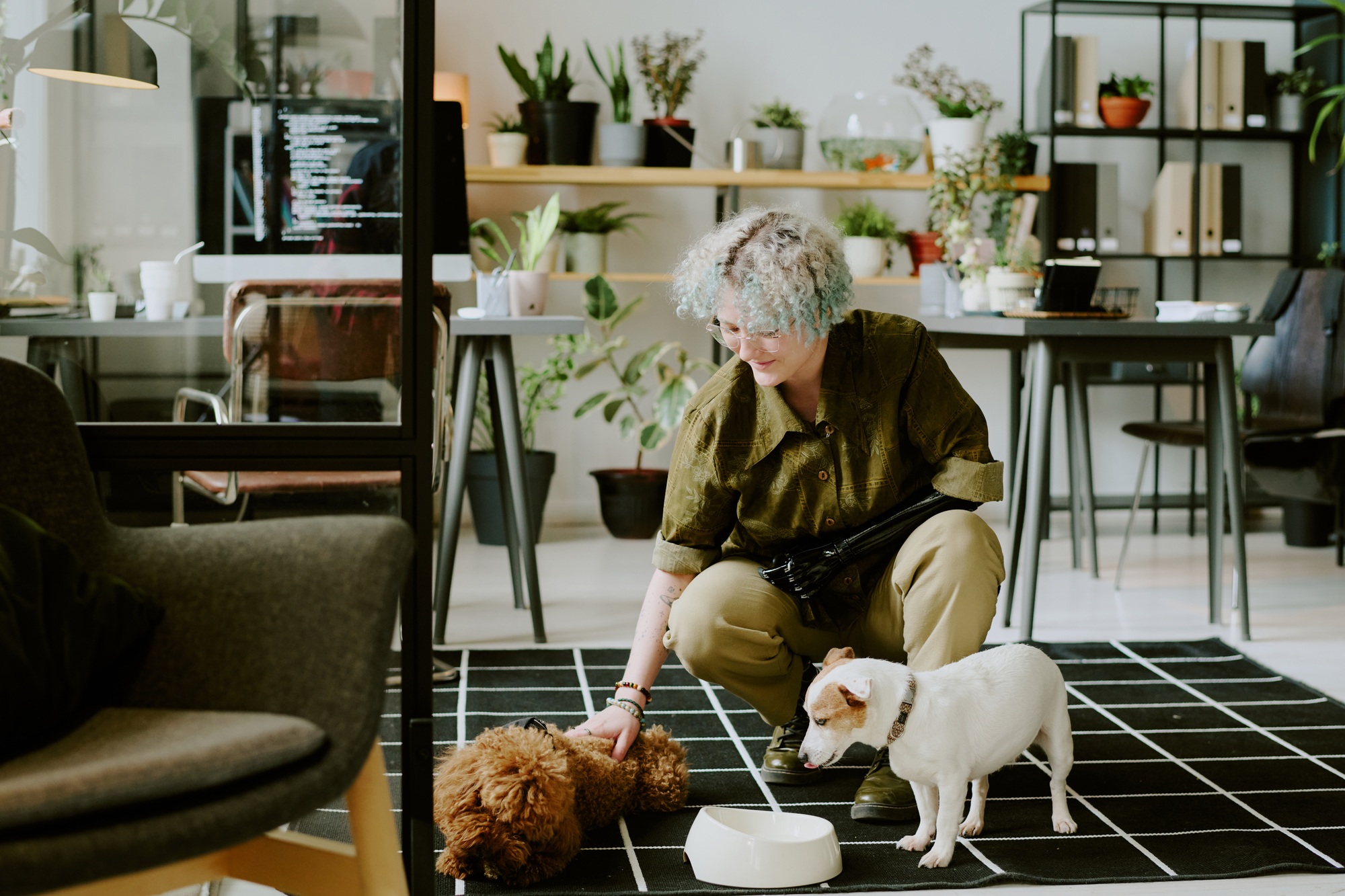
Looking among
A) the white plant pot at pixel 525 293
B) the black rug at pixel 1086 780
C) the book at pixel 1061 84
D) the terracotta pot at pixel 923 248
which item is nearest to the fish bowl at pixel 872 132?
the terracotta pot at pixel 923 248

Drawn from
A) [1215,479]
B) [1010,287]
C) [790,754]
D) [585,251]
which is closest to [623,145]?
[585,251]

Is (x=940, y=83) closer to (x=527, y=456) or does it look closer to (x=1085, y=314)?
(x=1085, y=314)

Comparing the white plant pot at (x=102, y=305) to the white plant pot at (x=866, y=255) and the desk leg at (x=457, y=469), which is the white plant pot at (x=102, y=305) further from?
the white plant pot at (x=866, y=255)

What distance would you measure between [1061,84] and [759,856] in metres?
3.58

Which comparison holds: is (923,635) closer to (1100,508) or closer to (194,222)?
(194,222)

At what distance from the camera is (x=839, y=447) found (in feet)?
6.20

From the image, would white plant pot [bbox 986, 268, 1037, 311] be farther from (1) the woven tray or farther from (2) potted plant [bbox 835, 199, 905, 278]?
(2) potted plant [bbox 835, 199, 905, 278]

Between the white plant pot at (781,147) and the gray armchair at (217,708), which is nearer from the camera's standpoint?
the gray armchair at (217,708)

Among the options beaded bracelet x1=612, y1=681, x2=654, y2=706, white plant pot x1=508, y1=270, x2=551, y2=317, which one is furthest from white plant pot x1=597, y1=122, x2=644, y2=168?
beaded bracelet x1=612, y1=681, x2=654, y2=706

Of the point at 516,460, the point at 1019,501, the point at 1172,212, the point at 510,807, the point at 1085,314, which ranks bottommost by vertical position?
the point at 510,807

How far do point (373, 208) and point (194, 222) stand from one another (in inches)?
→ 8.0

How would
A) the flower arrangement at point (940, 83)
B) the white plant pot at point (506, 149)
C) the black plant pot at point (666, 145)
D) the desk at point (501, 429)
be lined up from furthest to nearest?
the flower arrangement at point (940, 83) < the black plant pot at point (666, 145) < the white plant pot at point (506, 149) < the desk at point (501, 429)

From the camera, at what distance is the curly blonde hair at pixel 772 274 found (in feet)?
5.76

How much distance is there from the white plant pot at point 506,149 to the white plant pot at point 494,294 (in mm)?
1348
